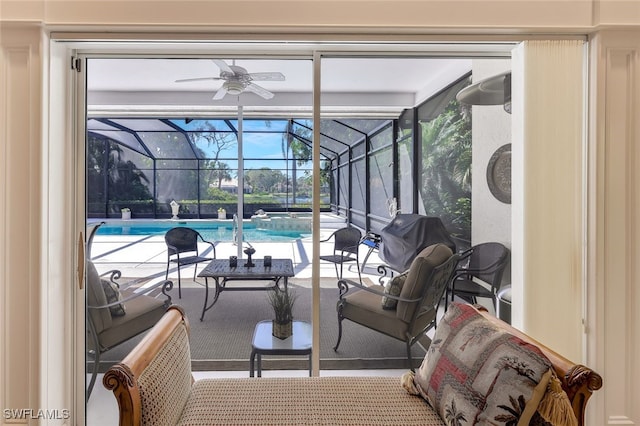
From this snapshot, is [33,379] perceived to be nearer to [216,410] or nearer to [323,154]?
[216,410]

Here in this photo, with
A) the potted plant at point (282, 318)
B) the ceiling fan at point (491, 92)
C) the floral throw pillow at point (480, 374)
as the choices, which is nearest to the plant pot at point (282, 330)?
the potted plant at point (282, 318)

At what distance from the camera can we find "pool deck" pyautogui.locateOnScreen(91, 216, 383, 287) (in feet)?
7.74

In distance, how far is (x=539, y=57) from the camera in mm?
1981

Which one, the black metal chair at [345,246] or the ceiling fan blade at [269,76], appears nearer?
the black metal chair at [345,246]

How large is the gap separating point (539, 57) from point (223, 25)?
5.95ft

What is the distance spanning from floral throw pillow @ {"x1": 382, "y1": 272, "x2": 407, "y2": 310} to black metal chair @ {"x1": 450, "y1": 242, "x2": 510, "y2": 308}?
36 cm

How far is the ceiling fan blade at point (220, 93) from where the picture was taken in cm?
319

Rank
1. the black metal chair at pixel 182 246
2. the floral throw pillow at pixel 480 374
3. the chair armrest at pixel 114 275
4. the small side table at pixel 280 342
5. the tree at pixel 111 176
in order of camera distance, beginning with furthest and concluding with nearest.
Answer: the black metal chair at pixel 182 246 → the chair armrest at pixel 114 275 → the tree at pixel 111 176 → the small side table at pixel 280 342 → the floral throw pillow at pixel 480 374

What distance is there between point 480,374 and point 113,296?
2.29 meters

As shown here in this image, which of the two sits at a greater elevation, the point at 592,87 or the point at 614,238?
the point at 592,87

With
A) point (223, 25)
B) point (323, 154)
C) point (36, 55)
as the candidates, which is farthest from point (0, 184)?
point (323, 154)

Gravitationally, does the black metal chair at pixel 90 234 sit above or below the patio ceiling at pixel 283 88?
below

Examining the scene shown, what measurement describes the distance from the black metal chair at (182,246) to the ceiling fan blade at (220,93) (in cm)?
130

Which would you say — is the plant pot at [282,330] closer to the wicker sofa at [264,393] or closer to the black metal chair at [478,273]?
the wicker sofa at [264,393]
